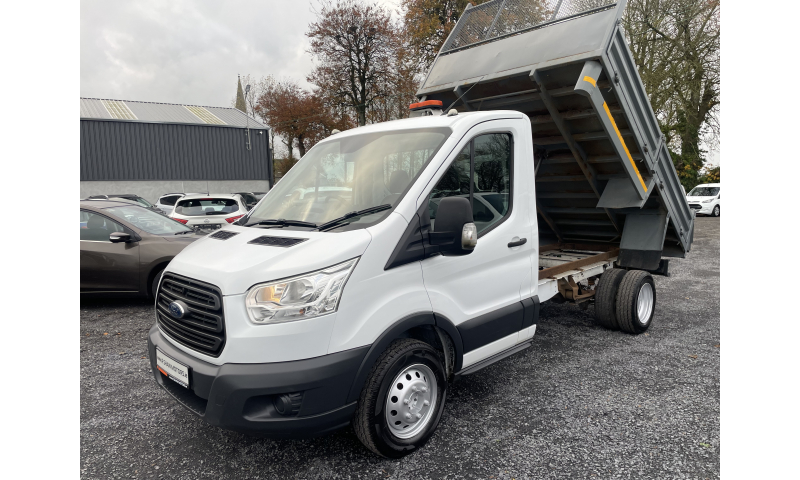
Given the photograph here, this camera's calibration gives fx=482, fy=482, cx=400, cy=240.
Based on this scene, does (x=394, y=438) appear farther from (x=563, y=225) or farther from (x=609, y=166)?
(x=563, y=225)

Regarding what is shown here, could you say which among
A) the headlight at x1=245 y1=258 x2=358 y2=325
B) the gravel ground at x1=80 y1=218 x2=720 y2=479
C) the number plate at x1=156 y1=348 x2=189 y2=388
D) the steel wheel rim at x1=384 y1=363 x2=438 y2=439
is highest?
the headlight at x1=245 y1=258 x2=358 y2=325

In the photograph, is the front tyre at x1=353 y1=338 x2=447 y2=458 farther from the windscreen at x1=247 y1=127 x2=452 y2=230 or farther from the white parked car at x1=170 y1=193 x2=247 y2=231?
the white parked car at x1=170 y1=193 x2=247 y2=231

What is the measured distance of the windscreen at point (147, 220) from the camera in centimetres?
693

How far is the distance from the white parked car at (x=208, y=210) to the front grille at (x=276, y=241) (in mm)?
8022

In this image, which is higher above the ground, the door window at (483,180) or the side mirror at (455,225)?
the door window at (483,180)

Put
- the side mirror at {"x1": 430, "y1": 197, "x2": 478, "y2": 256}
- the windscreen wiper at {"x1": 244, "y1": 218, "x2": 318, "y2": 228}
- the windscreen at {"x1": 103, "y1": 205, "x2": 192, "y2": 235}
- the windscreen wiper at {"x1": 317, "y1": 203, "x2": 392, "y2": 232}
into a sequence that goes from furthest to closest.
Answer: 1. the windscreen at {"x1": 103, "y1": 205, "x2": 192, "y2": 235}
2. the windscreen wiper at {"x1": 244, "y1": 218, "x2": 318, "y2": 228}
3. the windscreen wiper at {"x1": 317, "y1": 203, "x2": 392, "y2": 232}
4. the side mirror at {"x1": 430, "y1": 197, "x2": 478, "y2": 256}

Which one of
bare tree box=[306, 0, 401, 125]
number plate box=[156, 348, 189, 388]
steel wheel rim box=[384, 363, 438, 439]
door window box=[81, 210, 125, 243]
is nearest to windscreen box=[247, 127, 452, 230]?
steel wheel rim box=[384, 363, 438, 439]

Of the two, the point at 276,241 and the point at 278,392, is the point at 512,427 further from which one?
the point at 276,241

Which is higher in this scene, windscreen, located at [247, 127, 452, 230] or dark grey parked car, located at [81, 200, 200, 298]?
windscreen, located at [247, 127, 452, 230]

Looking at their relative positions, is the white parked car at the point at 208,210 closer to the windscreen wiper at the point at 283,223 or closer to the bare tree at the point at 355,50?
the windscreen wiper at the point at 283,223

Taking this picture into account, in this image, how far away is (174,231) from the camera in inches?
282

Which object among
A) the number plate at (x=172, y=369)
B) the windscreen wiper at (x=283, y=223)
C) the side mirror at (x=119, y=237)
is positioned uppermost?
the windscreen wiper at (x=283, y=223)

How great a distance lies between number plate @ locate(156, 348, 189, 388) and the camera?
2.76 meters

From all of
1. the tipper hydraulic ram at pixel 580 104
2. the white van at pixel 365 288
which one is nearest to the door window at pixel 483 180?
the white van at pixel 365 288
